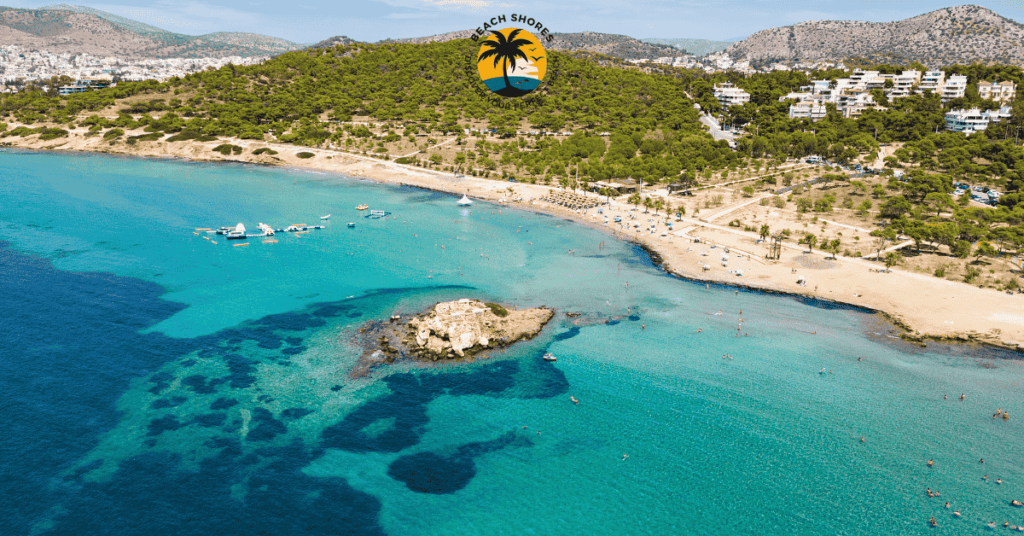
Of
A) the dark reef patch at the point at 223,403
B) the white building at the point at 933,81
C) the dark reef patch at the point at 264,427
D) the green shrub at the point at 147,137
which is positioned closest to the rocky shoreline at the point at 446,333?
the dark reef patch at the point at 264,427

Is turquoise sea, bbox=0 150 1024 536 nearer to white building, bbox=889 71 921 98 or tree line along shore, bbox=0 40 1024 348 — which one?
tree line along shore, bbox=0 40 1024 348

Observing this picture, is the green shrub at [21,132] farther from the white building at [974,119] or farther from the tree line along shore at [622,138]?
the white building at [974,119]

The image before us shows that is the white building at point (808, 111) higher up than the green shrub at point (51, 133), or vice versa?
the white building at point (808, 111)

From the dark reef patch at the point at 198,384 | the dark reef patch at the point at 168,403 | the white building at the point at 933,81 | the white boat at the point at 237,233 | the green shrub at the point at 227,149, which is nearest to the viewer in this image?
the dark reef patch at the point at 168,403

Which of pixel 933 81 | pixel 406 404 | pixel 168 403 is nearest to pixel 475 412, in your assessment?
pixel 406 404

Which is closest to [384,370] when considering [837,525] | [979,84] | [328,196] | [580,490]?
[580,490]

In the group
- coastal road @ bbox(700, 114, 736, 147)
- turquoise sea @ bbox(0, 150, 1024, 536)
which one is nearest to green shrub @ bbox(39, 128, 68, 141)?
turquoise sea @ bbox(0, 150, 1024, 536)

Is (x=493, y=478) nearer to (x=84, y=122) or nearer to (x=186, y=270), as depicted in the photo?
(x=186, y=270)
